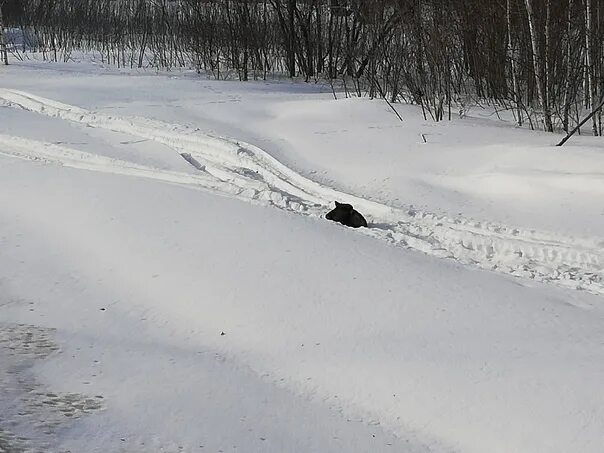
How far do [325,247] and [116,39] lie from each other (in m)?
18.5

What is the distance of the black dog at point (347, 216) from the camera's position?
5438 millimetres

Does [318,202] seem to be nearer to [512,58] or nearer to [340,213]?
[340,213]

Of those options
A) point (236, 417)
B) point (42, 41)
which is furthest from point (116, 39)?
point (236, 417)

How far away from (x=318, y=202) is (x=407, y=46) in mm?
5458

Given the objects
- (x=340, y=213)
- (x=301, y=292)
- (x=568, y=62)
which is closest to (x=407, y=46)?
(x=568, y=62)

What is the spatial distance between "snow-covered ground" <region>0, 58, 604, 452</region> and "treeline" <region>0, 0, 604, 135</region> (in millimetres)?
1195

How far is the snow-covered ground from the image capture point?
296cm

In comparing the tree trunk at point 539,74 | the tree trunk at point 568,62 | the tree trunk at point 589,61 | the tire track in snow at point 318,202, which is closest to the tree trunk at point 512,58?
the tree trunk at point 539,74

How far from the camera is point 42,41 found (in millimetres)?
21781

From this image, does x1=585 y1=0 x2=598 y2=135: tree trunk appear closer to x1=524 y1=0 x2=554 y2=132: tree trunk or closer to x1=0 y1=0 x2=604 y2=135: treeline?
x1=0 y1=0 x2=604 y2=135: treeline

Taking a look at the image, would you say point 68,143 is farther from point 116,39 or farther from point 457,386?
point 116,39

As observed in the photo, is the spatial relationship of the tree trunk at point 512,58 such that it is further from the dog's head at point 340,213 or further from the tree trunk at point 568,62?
the dog's head at point 340,213

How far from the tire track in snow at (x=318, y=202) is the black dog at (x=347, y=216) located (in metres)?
0.11

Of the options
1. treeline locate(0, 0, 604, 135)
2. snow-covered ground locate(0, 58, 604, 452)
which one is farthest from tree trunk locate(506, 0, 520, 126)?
snow-covered ground locate(0, 58, 604, 452)
